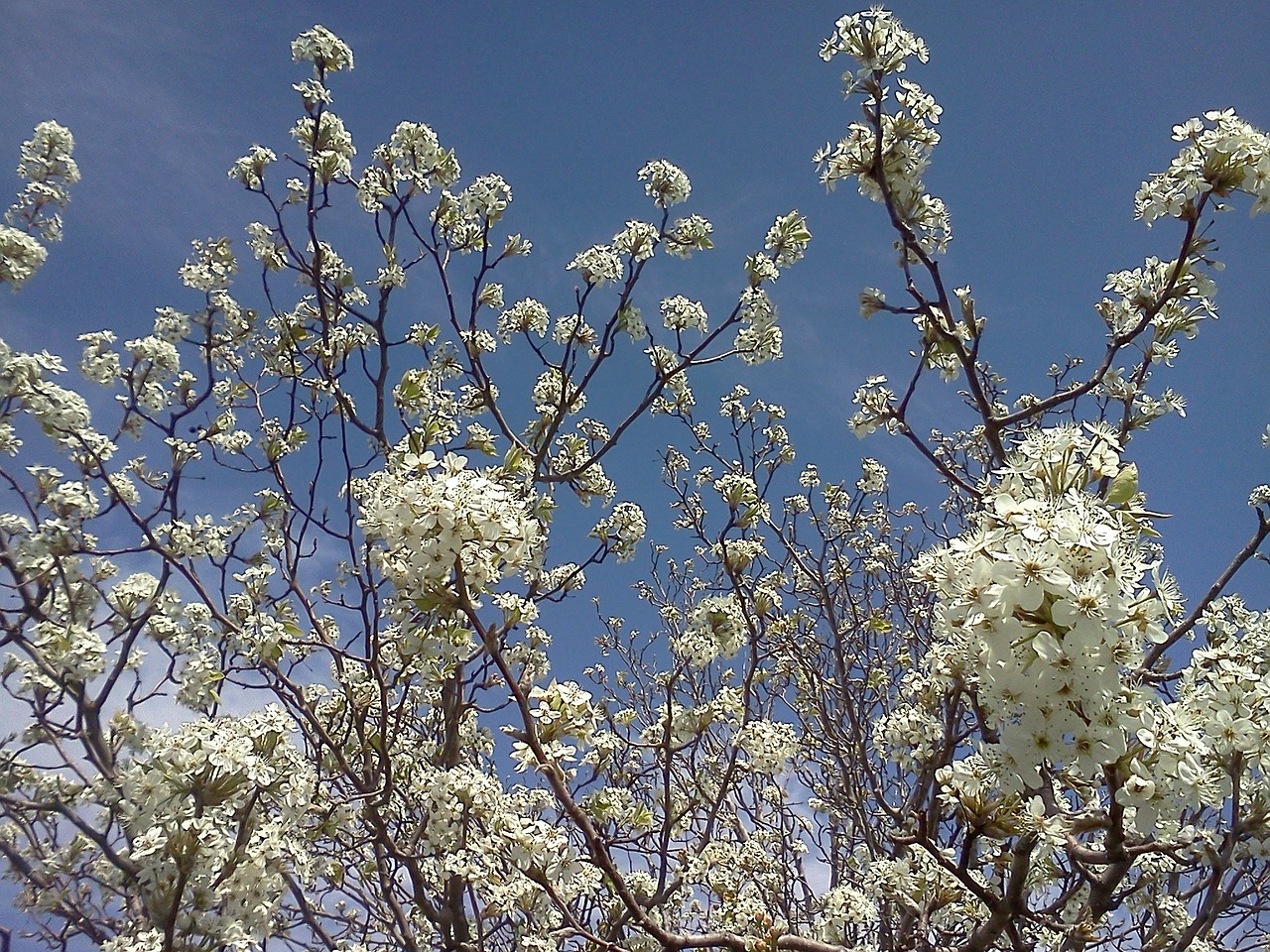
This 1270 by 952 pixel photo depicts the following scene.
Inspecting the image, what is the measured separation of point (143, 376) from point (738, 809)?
608 centimetres

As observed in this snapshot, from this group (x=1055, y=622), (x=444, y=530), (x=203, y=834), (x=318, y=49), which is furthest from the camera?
(x=318, y=49)

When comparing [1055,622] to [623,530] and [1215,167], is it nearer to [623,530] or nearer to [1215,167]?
[1215,167]

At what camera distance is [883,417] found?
4.05 metres

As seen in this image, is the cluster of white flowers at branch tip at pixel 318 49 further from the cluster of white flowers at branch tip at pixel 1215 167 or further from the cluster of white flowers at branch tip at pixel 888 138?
the cluster of white flowers at branch tip at pixel 1215 167

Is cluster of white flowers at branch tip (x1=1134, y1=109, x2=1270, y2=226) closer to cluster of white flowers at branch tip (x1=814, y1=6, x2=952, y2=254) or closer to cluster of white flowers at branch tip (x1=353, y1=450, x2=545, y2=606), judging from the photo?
cluster of white flowers at branch tip (x1=814, y1=6, x2=952, y2=254)

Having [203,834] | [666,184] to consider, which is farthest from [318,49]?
[203,834]

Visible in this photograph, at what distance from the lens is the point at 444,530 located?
2387mm

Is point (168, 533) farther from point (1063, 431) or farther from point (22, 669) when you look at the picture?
point (1063, 431)

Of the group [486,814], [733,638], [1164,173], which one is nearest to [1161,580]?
[1164,173]

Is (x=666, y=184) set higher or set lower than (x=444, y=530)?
higher

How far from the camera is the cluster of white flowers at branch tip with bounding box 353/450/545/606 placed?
93.8 inches

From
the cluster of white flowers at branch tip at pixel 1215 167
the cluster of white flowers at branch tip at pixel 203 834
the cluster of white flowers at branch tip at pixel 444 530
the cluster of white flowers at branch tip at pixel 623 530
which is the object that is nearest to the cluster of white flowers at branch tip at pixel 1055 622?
the cluster of white flowers at branch tip at pixel 444 530

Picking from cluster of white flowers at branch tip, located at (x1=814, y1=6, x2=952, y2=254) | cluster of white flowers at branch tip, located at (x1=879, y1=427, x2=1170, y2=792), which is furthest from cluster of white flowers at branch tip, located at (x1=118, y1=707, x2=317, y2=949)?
cluster of white flowers at branch tip, located at (x1=814, y1=6, x2=952, y2=254)

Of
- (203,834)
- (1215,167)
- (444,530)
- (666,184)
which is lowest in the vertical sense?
(203,834)
